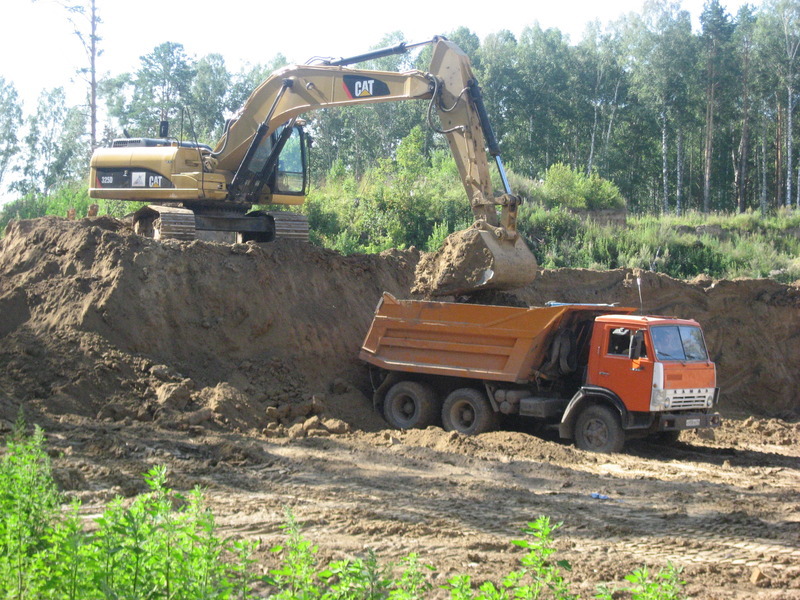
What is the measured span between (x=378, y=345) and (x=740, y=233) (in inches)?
919

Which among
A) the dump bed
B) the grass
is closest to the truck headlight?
the dump bed

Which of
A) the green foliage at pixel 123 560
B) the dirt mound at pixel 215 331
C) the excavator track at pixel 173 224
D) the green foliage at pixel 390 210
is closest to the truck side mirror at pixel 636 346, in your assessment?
the dirt mound at pixel 215 331

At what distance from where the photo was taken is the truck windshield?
11234 millimetres

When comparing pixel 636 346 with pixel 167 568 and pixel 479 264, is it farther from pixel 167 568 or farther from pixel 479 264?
pixel 167 568

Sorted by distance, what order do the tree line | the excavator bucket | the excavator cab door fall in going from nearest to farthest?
→ the excavator bucket < the excavator cab door < the tree line

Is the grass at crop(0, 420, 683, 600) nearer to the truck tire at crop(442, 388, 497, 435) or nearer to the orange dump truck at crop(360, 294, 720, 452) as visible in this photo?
the orange dump truck at crop(360, 294, 720, 452)

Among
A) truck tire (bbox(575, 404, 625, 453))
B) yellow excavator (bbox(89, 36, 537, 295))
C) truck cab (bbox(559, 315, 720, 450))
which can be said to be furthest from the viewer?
yellow excavator (bbox(89, 36, 537, 295))

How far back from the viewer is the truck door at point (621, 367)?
36.1 feet

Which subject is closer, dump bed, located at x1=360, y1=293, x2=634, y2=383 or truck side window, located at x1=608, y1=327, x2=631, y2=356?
truck side window, located at x1=608, y1=327, x2=631, y2=356

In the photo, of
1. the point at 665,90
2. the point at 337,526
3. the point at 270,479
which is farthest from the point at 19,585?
the point at 665,90

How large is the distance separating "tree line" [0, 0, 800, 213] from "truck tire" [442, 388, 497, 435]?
33783mm

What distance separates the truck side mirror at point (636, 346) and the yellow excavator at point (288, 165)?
2.16m

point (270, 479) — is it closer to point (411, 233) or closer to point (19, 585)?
point (19, 585)

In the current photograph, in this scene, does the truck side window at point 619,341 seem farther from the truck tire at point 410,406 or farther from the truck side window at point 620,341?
the truck tire at point 410,406
